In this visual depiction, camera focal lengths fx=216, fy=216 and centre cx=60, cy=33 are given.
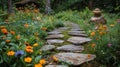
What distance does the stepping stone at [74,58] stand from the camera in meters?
3.69

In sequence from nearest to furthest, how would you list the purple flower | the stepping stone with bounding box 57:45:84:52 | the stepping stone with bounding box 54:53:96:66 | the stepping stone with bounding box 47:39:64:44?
the purple flower < the stepping stone with bounding box 54:53:96:66 < the stepping stone with bounding box 57:45:84:52 < the stepping stone with bounding box 47:39:64:44

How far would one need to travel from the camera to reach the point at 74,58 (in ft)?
12.6

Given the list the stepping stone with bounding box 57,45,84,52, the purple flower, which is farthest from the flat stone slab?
the purple flower

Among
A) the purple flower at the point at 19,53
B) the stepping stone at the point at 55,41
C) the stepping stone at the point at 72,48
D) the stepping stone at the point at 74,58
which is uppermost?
the purple flower at the point at 19,53

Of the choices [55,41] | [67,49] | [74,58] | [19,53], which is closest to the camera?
[19,53]

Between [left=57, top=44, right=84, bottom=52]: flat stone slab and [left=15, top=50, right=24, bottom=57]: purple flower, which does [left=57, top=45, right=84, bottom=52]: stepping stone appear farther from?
[left=15, top=50, right=24, bottom=57]: purple flower

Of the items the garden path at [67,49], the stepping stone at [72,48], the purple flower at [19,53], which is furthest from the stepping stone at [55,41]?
the purple flower at [19,53]

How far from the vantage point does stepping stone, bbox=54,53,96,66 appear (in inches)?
145

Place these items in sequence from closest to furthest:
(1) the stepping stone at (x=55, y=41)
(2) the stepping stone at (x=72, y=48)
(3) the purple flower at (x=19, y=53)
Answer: (3) the purple flower at (x=19, y=53), (2) the stepping stone at (x=72, y=48), (1) the stepping stone at (x=55, y=41)

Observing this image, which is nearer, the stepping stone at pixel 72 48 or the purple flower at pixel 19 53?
the purple flower at pixel 19 53

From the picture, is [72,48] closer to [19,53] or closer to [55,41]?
[55,41]

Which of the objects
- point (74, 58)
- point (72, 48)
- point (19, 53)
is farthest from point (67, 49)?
point (19, 53)

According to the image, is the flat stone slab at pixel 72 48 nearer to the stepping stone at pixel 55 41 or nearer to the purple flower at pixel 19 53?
the stepping stone at pixel 55 41

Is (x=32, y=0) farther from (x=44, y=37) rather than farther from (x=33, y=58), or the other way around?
(x=33, y=58)
